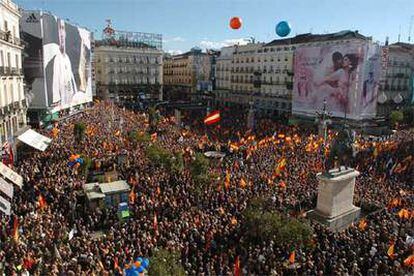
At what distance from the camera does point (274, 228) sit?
12773 millimetres

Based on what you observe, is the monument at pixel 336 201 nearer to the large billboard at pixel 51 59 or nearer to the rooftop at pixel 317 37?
the large billboard at pixel 51 59

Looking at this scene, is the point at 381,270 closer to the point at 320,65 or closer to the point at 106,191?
the point at 106,191

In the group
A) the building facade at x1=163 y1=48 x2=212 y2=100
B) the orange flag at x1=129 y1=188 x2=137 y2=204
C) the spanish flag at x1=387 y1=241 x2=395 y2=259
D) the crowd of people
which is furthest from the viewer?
the building facade at x1=163 y1=48 x2=212 y2=100

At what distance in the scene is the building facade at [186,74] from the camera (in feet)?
272

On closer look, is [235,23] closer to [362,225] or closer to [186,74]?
[362,225]

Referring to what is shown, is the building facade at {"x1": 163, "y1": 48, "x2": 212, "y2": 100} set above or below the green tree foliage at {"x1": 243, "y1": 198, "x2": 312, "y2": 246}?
above

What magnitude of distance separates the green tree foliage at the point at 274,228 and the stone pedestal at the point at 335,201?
331cm

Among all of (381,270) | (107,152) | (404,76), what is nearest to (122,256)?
(381,270)

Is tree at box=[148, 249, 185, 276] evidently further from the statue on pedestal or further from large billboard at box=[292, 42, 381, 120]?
large billboard at box=[292, 42, 381, 120]

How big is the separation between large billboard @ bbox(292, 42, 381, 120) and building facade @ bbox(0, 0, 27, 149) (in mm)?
33595

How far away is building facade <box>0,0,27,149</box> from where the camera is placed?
28375 millimetres

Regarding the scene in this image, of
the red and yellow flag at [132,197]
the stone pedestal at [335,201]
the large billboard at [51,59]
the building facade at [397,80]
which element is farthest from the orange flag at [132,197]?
the building facade at [397,80]

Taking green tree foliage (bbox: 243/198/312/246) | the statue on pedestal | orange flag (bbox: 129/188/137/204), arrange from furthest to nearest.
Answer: the statue on pedestal < orange flag (bbox: 129/188/137/204) < green tree foliage (bbox: 243/198/312/246)

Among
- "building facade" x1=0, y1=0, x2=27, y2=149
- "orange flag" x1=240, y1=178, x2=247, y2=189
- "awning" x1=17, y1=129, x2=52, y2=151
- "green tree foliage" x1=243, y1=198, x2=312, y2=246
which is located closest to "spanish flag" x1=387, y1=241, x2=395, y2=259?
"green tree foliage" x1=243, y1=198, x2=312, y2=246
